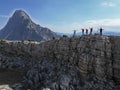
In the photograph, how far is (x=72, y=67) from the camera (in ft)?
205

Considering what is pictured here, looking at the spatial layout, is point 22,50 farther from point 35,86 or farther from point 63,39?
point 35,86

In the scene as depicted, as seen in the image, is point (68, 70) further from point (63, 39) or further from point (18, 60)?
point (18, 60)

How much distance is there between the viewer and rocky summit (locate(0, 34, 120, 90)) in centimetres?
5434

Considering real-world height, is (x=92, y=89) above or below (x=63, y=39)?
below

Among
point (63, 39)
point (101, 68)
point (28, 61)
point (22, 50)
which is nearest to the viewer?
point (101, 68)

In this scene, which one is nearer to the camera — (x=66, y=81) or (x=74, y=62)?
(x=66, y=81)

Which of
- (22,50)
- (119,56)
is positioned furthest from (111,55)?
(22,50)

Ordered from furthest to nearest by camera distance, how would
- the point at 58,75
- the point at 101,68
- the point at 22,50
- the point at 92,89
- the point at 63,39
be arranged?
the point at 22,50, the point at 63,39, the point at 58,75, the point at 101,68, the point at 92,89

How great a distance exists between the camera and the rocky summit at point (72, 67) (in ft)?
178

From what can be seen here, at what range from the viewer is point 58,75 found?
198 ft

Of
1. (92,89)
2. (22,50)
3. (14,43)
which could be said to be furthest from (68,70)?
(14,43)

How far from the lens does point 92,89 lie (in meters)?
52.1

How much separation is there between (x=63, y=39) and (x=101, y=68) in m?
20.3

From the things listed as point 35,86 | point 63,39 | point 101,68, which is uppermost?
point 63,39
